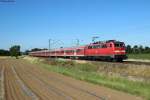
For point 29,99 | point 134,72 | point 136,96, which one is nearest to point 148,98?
point 136,96

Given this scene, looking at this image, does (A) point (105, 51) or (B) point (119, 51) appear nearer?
(B) point (119, 51)

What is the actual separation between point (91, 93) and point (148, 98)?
3880 mm

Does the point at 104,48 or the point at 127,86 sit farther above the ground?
the point at 104,48

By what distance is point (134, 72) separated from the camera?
2888 cm

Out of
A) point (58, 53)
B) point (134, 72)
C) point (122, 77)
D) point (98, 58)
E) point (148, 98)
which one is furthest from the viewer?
point (58, 53)

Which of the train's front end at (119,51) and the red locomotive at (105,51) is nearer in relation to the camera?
the train's front end at (119,51)

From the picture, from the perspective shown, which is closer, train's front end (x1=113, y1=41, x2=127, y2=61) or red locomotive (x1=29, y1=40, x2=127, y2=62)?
train's front end (x1=113, y1=41, x2=127, y2=61)

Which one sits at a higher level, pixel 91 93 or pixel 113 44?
pixel 113 44

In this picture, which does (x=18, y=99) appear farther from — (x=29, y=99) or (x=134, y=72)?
(x=134, y=72)

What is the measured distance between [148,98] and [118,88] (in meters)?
4.65

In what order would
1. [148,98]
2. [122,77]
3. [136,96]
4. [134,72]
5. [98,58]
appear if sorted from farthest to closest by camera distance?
[98,58]
[134,72]
[122,77]
[136,96]
[148,98]

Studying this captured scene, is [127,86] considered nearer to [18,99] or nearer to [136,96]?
[136,96]

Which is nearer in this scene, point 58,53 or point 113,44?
point 113,44

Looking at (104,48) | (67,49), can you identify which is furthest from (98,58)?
(67,49)
